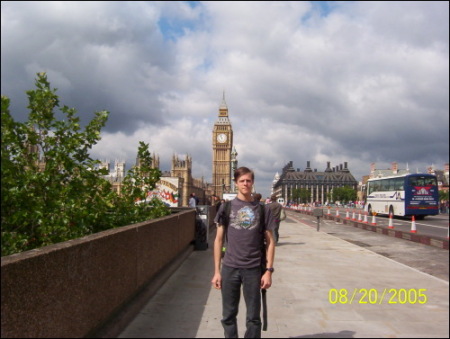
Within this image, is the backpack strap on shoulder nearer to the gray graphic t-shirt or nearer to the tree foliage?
the gray graphic t-shirt

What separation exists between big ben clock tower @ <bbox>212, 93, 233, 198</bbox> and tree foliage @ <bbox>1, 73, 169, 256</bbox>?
14422 centimetres

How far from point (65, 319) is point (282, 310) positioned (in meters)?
3.14

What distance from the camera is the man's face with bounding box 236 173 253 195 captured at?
4.30 meters

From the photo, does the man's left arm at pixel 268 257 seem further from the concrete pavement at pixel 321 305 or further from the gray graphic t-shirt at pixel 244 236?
the concrete pavement at pixel 321 305

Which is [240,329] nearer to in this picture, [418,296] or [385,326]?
[385,326]

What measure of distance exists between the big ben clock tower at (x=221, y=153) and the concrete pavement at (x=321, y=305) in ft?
470

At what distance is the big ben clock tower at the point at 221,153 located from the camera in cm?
15848

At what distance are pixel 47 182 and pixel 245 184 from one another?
456 centimetres

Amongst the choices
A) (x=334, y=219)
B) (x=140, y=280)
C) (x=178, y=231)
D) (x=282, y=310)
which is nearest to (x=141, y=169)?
(x=178, y=231)

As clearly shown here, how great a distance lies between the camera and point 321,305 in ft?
20.9

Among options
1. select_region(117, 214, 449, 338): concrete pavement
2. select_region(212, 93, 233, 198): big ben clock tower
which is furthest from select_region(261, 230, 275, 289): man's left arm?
select_region(212, 93, 233, 198): big ben clock tower

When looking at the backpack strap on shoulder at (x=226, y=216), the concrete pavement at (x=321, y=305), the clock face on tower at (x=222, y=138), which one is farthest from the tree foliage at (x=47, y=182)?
the clock face on tower at (x=222, y=138)

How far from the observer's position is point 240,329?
5.23m

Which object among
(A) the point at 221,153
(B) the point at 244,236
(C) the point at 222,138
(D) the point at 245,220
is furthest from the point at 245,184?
(C) the point at 222,138
